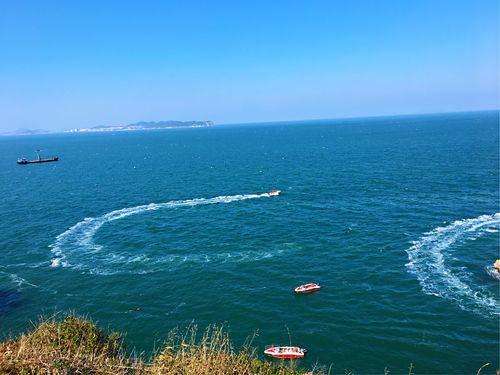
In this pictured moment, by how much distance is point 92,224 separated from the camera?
273 ft

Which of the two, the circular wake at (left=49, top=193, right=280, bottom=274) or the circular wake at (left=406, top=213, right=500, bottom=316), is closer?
the circular wake at (left=406, top=213, right=500, bottom=316)

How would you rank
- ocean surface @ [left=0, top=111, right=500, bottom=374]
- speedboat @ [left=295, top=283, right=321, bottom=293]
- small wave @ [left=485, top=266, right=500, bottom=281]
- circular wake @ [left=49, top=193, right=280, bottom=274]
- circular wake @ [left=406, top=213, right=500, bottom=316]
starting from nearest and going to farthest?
ocean surface @ [left=0, top=111, right=500, bottom=374] → circular wake @ [left=406, top=213, right=500, bottom=316] → speedboat @ [left=295, top=283, right=321, bottom=293] → small wave @ [left=485, top=266, right=500, bottom=281] → circular wake @ [left=49, top=193, right=280, bottom=274]

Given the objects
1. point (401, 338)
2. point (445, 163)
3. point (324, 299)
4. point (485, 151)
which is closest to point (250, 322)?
point (324, 299)

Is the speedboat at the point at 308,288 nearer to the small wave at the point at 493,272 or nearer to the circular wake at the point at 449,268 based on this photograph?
the circular wake at the point at 449,268

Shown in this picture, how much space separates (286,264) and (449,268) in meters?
27.3

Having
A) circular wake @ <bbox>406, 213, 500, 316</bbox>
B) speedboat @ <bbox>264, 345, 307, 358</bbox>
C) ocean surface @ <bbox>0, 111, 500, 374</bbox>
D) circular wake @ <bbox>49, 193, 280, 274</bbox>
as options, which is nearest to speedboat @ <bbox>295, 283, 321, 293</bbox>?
ocean surface @ <bbox>0, 111, 500, 374</bbox>

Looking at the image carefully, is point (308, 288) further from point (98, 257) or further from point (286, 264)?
point (98, 257)

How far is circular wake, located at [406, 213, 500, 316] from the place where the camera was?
47869 millimetres

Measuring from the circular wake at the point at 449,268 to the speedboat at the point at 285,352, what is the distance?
78.9 ft

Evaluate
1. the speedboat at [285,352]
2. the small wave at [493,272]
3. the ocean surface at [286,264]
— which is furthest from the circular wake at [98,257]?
the small wave at [493,272]

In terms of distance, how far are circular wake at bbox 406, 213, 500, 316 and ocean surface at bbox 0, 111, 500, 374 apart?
267mm

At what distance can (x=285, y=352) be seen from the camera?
128ft

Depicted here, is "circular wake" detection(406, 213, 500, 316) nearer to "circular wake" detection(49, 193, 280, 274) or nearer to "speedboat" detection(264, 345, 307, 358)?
"speedboat" detection(264, 345, 307, 358)

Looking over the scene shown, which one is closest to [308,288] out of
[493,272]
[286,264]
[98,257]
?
[286,264]
